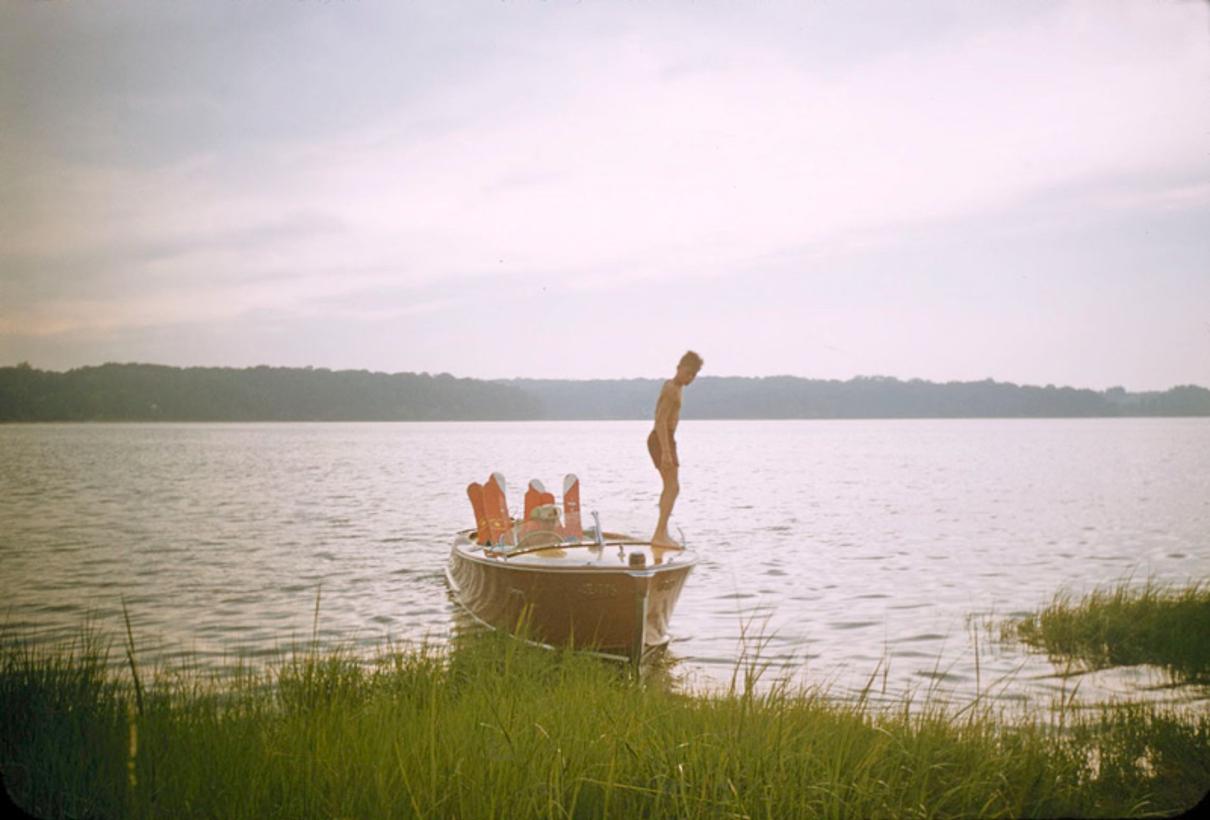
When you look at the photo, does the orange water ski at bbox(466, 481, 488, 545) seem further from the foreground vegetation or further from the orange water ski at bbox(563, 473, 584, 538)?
the foreground vegetation

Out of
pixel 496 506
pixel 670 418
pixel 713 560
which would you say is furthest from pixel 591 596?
pixel 713 560

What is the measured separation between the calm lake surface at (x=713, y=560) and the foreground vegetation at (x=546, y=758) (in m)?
0.59

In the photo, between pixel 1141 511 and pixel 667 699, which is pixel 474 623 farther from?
pixel 1141 511

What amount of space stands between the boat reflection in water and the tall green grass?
4.53 metres

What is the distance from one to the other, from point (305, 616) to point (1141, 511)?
1259 inches

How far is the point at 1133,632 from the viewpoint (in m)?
11.4

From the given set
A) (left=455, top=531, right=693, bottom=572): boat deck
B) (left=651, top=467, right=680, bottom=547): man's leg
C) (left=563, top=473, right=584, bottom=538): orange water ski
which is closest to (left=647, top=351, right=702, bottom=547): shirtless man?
(left=651, top=467, right=680, bottom=547): man's leg

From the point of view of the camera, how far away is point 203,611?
16156 millimetres

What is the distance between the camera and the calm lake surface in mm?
12523

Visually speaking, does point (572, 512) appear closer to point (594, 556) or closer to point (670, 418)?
point (594, 556)

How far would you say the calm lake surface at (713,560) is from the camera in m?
12.5

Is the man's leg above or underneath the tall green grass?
above

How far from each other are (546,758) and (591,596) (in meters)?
5.74

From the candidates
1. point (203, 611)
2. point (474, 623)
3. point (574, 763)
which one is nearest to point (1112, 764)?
point (574, 763)
